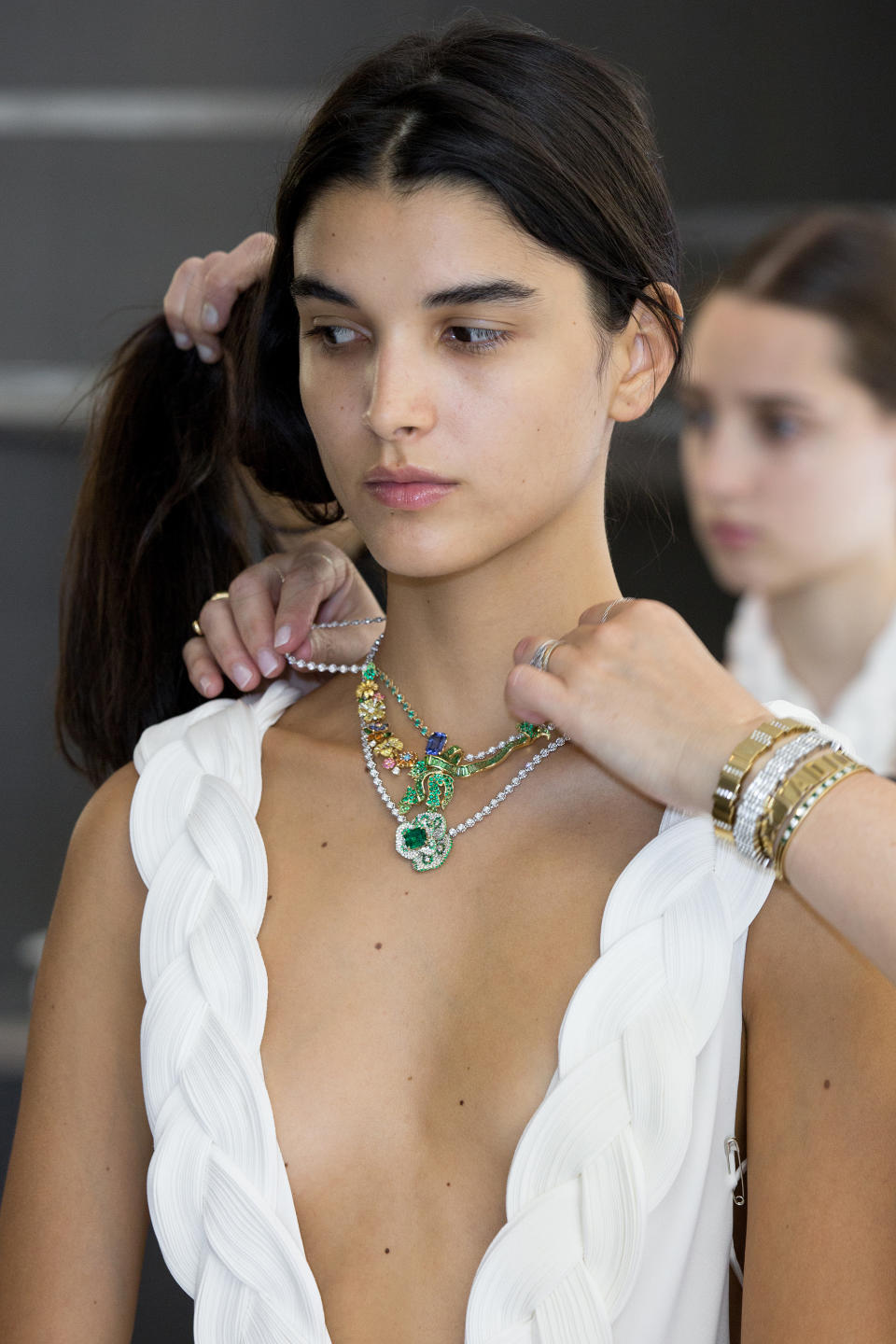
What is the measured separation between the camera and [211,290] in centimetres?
158

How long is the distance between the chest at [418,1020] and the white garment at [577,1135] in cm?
3

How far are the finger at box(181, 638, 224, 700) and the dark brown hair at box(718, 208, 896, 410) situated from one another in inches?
71.1

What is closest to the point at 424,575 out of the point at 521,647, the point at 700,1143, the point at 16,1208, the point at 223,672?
the point at 521,647

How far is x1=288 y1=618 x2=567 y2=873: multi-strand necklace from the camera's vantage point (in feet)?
4.57

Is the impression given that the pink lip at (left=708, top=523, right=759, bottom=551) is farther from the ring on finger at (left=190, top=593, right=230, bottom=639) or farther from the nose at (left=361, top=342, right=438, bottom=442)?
the nose at (left=361, top=342, right=438, bottom=442)

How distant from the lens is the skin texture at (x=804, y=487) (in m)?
3.11

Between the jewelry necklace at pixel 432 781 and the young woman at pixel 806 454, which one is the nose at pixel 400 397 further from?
the young woman at pixel 806 454

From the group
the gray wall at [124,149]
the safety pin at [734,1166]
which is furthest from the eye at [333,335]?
the gray wall at [124,149]

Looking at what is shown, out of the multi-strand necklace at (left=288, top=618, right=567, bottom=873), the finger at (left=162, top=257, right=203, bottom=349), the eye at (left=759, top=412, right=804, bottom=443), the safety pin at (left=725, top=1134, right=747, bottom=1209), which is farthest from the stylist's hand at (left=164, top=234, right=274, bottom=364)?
the eye at (left=759, top=412, right=804, bottom=443)

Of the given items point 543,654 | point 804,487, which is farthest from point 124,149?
point 543,654

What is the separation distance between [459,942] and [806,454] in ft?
6.68

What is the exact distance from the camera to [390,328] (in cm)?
125

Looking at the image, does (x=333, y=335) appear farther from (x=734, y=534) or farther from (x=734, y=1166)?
(x=734, y=534)

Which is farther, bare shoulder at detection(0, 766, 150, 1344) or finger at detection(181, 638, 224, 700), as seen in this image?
finger at detection(181, 638, 224, 700)
